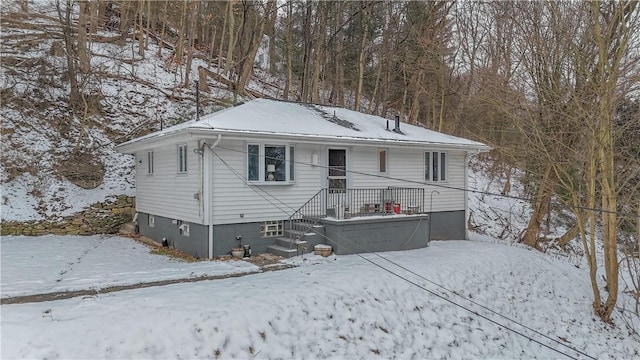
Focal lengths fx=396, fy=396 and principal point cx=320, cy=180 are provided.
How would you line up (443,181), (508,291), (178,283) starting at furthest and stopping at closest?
1. (443,181)
2. (508,291)
3. (178,283)

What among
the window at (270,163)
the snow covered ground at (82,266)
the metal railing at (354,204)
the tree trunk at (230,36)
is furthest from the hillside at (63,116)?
the metal railing at (354,204)

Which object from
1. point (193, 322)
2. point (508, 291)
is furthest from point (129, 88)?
point (508, 291)

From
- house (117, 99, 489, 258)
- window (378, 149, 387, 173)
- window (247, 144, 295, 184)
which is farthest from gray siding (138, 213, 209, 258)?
window (378, 149, 387, 173)

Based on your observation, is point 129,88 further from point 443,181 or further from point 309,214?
point 443,181

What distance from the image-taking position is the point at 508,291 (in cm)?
966

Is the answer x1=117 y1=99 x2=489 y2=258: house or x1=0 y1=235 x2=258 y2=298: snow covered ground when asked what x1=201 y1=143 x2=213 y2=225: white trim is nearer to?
x1=117 y1=99 x2=489 y2=258: house

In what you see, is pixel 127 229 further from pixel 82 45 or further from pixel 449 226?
pixel 449 226

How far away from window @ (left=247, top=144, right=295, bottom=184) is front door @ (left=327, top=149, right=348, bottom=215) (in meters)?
1.37

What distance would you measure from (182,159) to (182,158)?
0.03 metres

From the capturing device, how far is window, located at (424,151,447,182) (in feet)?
45.3

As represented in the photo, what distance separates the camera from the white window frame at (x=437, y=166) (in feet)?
45.2

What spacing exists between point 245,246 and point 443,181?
765 cm

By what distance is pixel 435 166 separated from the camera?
14.0 metres

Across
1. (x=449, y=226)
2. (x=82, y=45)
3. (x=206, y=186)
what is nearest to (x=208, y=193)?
(x=206, y=186)
